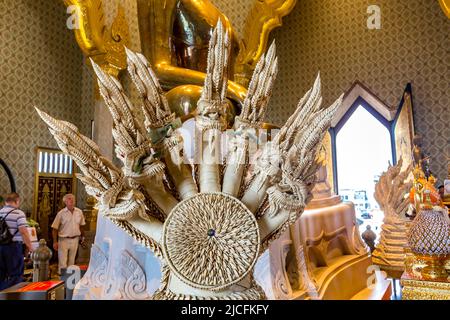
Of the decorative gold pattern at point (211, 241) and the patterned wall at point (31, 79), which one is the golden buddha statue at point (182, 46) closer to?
the decorative gold pattern at point (211, 241)

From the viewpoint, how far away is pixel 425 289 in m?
0.61

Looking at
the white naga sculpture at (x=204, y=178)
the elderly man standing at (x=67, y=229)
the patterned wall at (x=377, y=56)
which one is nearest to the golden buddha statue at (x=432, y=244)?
the white naga sculpture at (x=204, y=178)

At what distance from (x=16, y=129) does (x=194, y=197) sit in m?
4.13

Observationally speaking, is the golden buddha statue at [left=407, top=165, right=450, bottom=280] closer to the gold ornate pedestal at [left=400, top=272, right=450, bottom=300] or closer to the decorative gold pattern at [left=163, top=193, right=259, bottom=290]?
the gold ornate pedestal at [left=400, top=272, right=450, bottom=300]

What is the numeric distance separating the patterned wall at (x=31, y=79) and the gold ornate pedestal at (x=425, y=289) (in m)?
3.82

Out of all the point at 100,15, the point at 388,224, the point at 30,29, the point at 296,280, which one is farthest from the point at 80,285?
the point at 30,29

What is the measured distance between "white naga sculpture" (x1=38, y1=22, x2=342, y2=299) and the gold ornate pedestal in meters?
0.39

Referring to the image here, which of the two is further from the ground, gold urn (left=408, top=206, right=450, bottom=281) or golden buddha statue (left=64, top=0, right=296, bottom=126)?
golden buddha statue (left=64, top=0, right=296, bottom=126)

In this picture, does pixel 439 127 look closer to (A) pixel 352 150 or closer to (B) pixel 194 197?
(A) pixel 352 150

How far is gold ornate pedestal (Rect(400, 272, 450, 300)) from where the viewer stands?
1.94 feet

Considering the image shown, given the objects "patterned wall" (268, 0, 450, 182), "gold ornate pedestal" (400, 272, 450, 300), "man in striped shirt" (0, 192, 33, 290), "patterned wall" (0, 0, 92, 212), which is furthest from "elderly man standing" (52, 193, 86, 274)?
"patterned wall" (268, 0, 450, 182)

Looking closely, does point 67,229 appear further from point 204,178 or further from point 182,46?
point 204,178

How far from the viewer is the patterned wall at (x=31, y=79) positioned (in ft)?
12.0

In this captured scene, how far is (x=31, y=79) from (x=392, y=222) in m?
4.09
